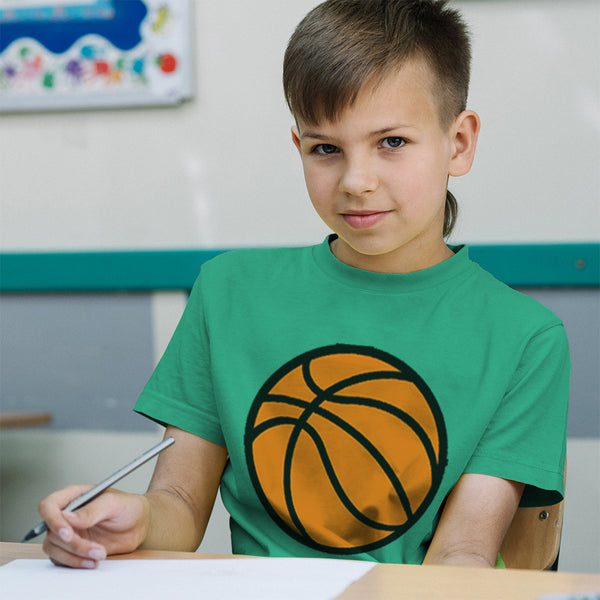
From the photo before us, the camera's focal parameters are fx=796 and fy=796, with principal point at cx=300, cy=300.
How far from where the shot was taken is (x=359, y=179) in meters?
0.80

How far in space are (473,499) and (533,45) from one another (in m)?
1.05

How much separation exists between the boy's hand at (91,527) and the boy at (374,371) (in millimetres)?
42

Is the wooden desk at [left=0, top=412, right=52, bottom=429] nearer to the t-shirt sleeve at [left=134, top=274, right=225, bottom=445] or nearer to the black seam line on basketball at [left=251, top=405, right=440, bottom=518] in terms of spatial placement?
the t-shirt sleeve at [left=134, top=274, right=225, bottom=445]

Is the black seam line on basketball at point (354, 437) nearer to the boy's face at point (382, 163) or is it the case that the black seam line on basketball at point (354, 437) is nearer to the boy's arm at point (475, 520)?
the boy's arm at point (475, 520)

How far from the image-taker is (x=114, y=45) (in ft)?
5.65

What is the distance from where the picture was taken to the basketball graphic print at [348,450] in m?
0.85

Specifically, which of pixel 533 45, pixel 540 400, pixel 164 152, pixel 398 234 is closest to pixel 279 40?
pixel 164 152

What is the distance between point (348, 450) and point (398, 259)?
0.78 ft

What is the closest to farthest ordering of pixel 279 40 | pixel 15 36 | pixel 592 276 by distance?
pixel 592 276 < pixel 279 40 < pixel 15 36

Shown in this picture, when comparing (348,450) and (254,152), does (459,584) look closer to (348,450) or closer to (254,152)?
(348,450)

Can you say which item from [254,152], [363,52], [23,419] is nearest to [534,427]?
[363,52]

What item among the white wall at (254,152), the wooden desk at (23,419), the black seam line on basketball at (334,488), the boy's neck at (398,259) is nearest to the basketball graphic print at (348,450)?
the black seam line on basketball at (334,488)

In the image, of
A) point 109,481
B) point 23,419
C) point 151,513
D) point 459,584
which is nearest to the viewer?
point 459,584

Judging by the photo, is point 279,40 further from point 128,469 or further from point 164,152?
point 128,469
